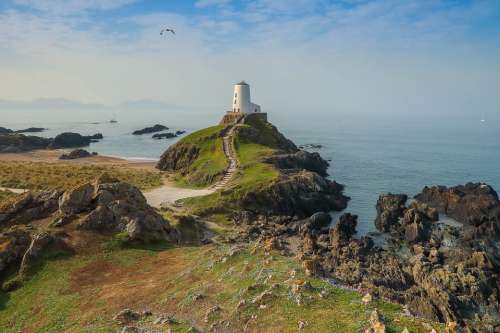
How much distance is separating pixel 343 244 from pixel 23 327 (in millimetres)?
36161

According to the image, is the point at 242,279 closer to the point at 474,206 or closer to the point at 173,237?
the point at 173,237

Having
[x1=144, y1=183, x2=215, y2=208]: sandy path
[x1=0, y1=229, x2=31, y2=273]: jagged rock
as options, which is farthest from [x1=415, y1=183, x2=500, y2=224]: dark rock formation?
[x1=0, y1=229, x2=31, y2=273]: jagged rock

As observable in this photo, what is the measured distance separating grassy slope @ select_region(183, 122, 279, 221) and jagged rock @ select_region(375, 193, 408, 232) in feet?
58.8

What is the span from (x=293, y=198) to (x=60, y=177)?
45.0 m

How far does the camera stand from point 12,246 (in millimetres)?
32812

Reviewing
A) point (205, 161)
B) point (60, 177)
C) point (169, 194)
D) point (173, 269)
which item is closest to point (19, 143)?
point (60, 177)

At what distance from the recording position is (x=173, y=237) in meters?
41.4

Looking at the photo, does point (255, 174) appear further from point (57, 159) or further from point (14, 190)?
point (57, 159)

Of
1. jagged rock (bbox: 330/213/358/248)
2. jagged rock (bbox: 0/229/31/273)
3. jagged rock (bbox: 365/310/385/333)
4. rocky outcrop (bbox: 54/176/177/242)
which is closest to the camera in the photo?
jagged rock (bbox: 365/310/385/333)

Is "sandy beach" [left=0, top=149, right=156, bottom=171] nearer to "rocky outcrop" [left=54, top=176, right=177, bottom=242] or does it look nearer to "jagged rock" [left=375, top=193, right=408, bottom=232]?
"jagged rock" [left=375, top=193, right=408, bottom=232]

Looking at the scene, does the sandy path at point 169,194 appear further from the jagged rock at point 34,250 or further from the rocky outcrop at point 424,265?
the jagged rock at point 34,250

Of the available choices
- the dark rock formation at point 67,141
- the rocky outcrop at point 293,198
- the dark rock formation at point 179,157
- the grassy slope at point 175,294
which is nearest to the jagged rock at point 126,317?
the grassy slope at point 175,294

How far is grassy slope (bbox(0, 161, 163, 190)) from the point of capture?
68.6 m

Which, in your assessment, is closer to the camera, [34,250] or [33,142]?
[34,250]
